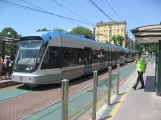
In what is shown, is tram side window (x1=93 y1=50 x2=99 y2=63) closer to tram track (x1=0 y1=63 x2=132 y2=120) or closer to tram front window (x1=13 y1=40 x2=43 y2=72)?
tram front window (x1=13 y1=40 x2=43 y2=72)

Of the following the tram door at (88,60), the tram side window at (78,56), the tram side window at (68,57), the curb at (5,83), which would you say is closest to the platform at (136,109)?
the tram side window at (68,57)

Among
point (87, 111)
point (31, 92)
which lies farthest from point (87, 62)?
point (87, 111)

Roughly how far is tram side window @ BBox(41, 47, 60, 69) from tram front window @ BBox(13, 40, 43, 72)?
46 cm

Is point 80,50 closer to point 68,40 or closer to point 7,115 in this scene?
point 68,40

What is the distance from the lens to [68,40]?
14742mm

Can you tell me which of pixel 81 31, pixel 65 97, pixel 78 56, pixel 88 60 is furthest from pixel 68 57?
pixel 81 31

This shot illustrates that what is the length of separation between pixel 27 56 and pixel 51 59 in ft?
4.04

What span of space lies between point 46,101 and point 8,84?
204 inches

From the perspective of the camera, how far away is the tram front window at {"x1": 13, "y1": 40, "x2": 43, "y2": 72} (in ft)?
39.8

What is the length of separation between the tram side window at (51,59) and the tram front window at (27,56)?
1.51 feet

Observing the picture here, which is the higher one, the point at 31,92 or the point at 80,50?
the point at 80,50

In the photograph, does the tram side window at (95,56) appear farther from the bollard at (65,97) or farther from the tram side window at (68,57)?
the bollard at (65,97)

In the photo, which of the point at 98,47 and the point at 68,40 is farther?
the point at 98,47

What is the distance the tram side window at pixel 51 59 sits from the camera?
40.8 feet
